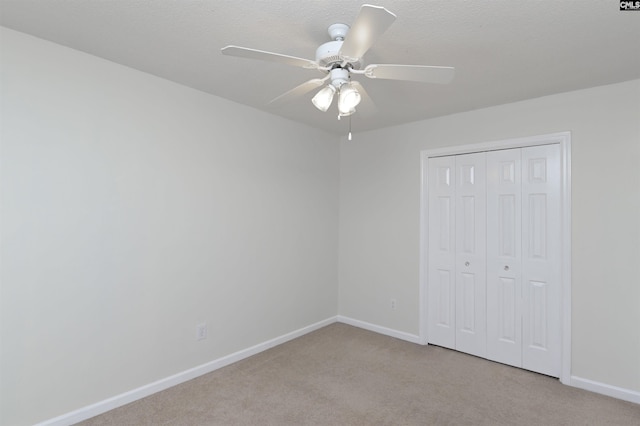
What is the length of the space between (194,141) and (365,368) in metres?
2.49

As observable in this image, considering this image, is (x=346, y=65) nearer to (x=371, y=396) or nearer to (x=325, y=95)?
(x=325, y=95)

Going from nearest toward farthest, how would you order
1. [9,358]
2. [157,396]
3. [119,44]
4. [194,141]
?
[9,358]
[119,44]
[157,396]
[194,141]

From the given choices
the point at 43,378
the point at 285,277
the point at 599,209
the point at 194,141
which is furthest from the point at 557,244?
the point at 43,378

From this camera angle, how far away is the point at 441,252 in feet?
11.8

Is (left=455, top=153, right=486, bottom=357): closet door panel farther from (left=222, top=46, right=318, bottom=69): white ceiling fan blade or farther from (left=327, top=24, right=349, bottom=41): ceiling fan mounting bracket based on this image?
(left=222, top=46, right=318, bottom=69): white ceiling fan blade

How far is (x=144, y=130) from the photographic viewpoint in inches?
102

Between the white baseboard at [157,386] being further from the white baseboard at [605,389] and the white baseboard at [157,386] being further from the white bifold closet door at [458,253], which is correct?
the white baseboard at [605,389]

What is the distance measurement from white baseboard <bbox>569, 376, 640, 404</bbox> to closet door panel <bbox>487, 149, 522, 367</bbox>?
0.42 metres

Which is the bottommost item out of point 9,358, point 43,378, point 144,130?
point 43,378

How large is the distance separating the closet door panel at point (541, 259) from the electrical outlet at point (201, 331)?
112 inches

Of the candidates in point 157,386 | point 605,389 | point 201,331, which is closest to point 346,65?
point 201,331

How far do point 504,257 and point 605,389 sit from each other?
1.20 metres

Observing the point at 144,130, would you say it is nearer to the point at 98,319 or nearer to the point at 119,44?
the point at 119,44

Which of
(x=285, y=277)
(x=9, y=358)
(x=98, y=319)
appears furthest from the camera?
(x=285, y=277)
